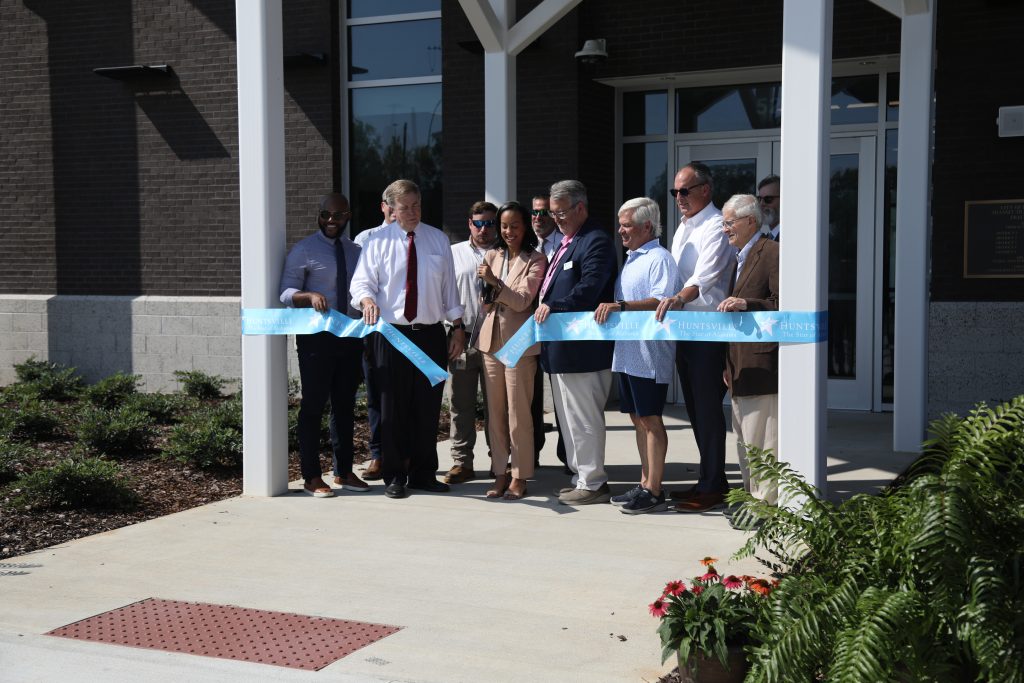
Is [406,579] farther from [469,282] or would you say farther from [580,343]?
[469,282]

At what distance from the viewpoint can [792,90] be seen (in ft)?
20.6

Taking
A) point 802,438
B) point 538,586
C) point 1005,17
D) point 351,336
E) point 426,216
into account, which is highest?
point 1005,17

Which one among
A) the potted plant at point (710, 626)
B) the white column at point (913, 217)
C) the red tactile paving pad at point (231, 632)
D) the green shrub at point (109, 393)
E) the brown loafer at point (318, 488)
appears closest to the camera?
the potted plant at point (710, 626)

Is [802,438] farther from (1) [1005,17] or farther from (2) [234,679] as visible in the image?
(1) [1005,17]

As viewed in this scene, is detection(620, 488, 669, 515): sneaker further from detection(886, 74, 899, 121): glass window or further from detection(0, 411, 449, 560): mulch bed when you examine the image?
detection(886, 74, 899, 121): glass window

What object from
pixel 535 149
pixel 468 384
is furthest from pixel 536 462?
pixel 535 149

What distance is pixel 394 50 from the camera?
12500mm

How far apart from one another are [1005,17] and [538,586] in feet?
22.7

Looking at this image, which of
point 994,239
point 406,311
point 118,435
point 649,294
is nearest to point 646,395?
point 649,294

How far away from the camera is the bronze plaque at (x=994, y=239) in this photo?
9.83 m

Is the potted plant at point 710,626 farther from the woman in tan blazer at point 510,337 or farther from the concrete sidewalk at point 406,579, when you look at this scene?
the woman in tan blazer at point 510,337

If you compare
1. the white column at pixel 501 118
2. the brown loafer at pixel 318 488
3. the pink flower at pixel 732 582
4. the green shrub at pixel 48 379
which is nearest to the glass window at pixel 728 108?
the white column at pixel 501 118

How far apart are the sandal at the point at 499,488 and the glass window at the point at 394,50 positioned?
19.6 feet

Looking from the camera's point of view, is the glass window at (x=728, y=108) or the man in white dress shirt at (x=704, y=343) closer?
the man in white dress shirt at (x=704, y=343)
